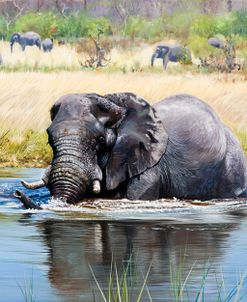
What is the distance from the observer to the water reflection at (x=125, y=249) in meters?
8.73

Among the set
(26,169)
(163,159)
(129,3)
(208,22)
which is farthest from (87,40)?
(163,159)

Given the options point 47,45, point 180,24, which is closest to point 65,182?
point 47,45

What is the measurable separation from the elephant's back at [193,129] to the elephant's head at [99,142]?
0.25 metres

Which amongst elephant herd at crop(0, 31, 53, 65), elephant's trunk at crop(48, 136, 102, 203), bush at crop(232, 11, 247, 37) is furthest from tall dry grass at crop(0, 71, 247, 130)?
bush at crop(232, 11, 247, 37)

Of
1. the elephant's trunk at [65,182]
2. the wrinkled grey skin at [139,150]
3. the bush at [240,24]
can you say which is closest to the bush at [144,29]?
the bush at [240,24]

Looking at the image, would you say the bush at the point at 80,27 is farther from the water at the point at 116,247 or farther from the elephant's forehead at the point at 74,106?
the water at the point at 116,247

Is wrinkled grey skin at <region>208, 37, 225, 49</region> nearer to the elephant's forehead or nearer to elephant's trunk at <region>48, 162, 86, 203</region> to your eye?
the elephant's forehead

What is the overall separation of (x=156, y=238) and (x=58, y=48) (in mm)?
37959

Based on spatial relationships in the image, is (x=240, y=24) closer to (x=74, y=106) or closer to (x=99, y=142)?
(x=99, y=142)

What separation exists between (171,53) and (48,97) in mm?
20087

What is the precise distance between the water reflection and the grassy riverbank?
778 centimetres

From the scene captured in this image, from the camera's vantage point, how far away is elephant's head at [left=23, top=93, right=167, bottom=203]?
13.6 metres

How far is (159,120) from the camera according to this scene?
48.1 feet

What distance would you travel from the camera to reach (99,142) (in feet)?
46.3
